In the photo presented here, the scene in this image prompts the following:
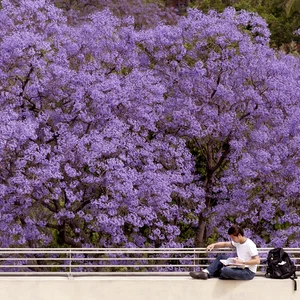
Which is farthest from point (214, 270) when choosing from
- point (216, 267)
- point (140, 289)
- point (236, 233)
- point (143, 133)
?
point (143, 133)

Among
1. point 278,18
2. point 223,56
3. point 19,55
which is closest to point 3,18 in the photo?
point 19,55

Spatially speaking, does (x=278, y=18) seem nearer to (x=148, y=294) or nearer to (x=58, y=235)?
(x=58, y=235)

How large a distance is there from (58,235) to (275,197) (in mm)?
4143

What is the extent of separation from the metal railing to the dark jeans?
0.23 metres

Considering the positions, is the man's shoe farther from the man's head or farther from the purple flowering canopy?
the purple flowering canopy

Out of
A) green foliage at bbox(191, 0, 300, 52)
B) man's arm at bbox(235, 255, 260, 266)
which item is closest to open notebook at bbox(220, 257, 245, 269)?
man's arm at bbox(235, 255, 260, 266)

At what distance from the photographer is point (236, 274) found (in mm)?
10273

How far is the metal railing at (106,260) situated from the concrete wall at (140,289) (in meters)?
0.25

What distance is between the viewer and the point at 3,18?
53.2 ft

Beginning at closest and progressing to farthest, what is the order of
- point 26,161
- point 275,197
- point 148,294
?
point 148,294
point 26,161
point 275,197

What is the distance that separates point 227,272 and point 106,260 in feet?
17.4

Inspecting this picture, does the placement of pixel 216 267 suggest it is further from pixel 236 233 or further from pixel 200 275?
pixel 236 233

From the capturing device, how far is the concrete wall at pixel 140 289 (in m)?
10.1

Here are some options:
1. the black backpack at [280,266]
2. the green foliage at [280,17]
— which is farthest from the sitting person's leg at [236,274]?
the green foliage at [280,17]
